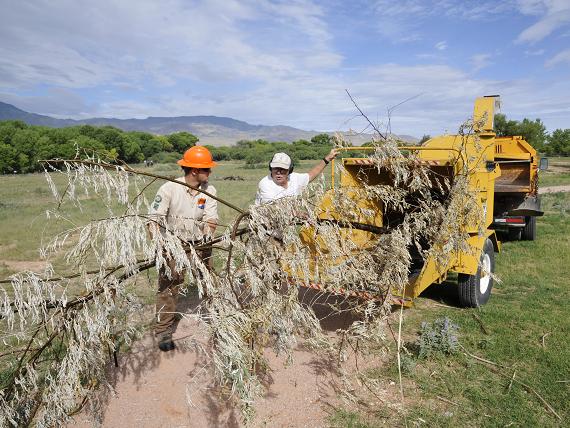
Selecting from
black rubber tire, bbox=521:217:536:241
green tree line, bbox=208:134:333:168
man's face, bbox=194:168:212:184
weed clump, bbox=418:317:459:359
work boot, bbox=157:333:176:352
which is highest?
green tree line, bbox=208:134:333:168

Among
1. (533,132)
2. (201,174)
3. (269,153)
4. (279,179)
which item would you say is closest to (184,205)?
(201,174)

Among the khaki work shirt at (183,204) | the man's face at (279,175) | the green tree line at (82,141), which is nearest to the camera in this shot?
the khaki work shirt at (183,204)

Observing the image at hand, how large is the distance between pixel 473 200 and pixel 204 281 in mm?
2694

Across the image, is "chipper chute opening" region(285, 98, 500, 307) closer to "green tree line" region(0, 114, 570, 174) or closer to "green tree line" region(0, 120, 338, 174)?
"green tree line" region(0, 114, 570, 174)

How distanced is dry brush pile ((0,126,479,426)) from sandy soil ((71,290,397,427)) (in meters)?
0.39

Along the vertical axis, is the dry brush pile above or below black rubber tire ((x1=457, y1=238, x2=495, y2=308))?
above

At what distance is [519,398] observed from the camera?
3502 mm

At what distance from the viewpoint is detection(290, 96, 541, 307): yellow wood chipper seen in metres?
3.35

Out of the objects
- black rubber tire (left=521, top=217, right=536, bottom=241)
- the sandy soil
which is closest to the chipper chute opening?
the sandy soil

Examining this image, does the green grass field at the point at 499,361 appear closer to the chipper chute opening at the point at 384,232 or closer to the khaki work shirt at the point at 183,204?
the chipper chute opening at the point at 384,232

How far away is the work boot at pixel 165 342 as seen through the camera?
4.35 metres

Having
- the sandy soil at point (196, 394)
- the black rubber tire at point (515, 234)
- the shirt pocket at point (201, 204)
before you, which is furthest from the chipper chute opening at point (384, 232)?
the black rubber tire at point (515, 234)

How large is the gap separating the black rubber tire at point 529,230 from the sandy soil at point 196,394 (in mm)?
6807

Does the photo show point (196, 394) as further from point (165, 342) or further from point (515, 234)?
point (515, 234)
